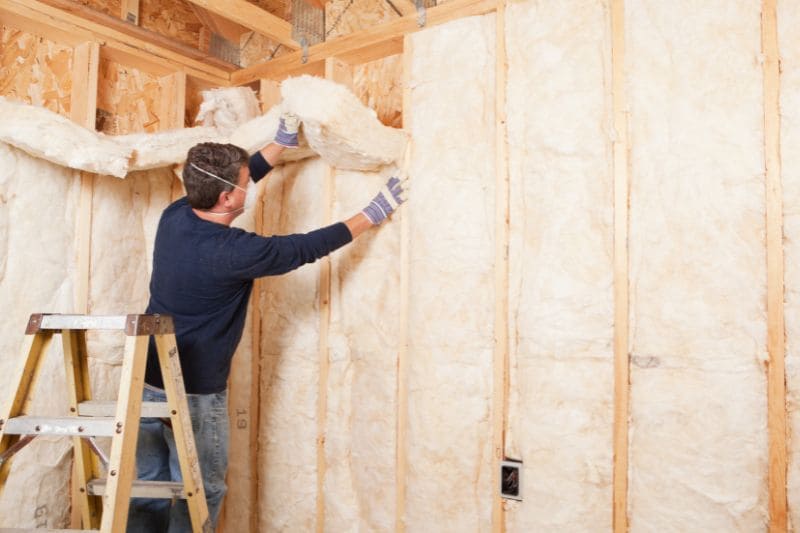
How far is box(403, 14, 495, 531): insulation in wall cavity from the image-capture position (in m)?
2.16

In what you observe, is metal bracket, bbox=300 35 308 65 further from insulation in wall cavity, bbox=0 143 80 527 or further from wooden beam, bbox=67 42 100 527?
insulation in wall cavity, bbox=0 143 80 527

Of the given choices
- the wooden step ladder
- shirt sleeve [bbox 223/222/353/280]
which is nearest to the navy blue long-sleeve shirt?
shirt sleeve [bbox 223/222/353/280]

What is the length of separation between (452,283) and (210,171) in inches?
40.3

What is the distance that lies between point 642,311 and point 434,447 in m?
0.96

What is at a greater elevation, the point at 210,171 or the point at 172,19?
the point at 172,19

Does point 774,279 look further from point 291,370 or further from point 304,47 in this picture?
point 304,47

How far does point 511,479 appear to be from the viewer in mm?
2059

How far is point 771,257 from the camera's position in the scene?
1.70 m

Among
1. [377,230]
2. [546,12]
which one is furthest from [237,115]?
[546,12]

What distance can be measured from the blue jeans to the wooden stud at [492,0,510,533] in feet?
3.54

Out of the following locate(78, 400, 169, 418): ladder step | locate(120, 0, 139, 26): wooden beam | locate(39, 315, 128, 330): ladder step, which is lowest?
locate(78, 400, 169, 418): ladder step

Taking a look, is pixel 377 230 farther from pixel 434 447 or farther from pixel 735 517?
pixel 735 517

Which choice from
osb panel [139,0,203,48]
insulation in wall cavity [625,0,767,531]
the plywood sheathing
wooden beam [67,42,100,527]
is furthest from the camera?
osb panel [139,0,203,48]

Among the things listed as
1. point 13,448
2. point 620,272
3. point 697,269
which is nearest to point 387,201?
point 620,272
